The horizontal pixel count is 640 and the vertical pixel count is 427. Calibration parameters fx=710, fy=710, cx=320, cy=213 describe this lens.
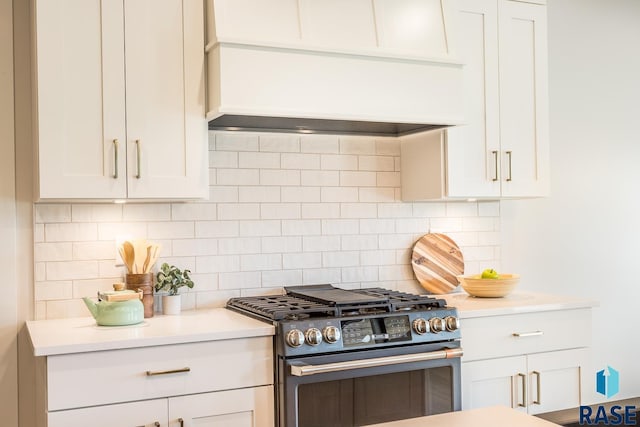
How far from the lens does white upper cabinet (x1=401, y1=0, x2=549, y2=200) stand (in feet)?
11.8

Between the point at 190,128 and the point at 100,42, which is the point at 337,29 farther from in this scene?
the point at 100,42

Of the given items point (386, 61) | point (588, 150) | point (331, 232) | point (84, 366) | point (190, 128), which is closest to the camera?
point (84, 366)

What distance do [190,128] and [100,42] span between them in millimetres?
494

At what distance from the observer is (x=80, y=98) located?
2.84 meters

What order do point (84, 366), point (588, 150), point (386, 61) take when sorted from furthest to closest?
point (588, 150) → point (386, 61) → point (84, 366)

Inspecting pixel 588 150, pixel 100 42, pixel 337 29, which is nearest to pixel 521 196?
pixel 588 150

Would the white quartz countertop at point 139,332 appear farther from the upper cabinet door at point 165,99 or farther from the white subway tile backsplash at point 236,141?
the white subway tile backsplash at point 236,141

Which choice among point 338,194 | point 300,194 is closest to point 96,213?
point 300,194

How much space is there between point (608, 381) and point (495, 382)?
1.43 metres

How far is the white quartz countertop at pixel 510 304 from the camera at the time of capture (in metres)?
3.28

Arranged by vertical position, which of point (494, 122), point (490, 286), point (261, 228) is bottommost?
point (490, 286)

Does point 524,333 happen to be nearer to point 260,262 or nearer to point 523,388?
point 523,388

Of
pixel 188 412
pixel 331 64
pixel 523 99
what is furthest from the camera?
pixel 523 99

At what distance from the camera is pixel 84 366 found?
98.7 inches
